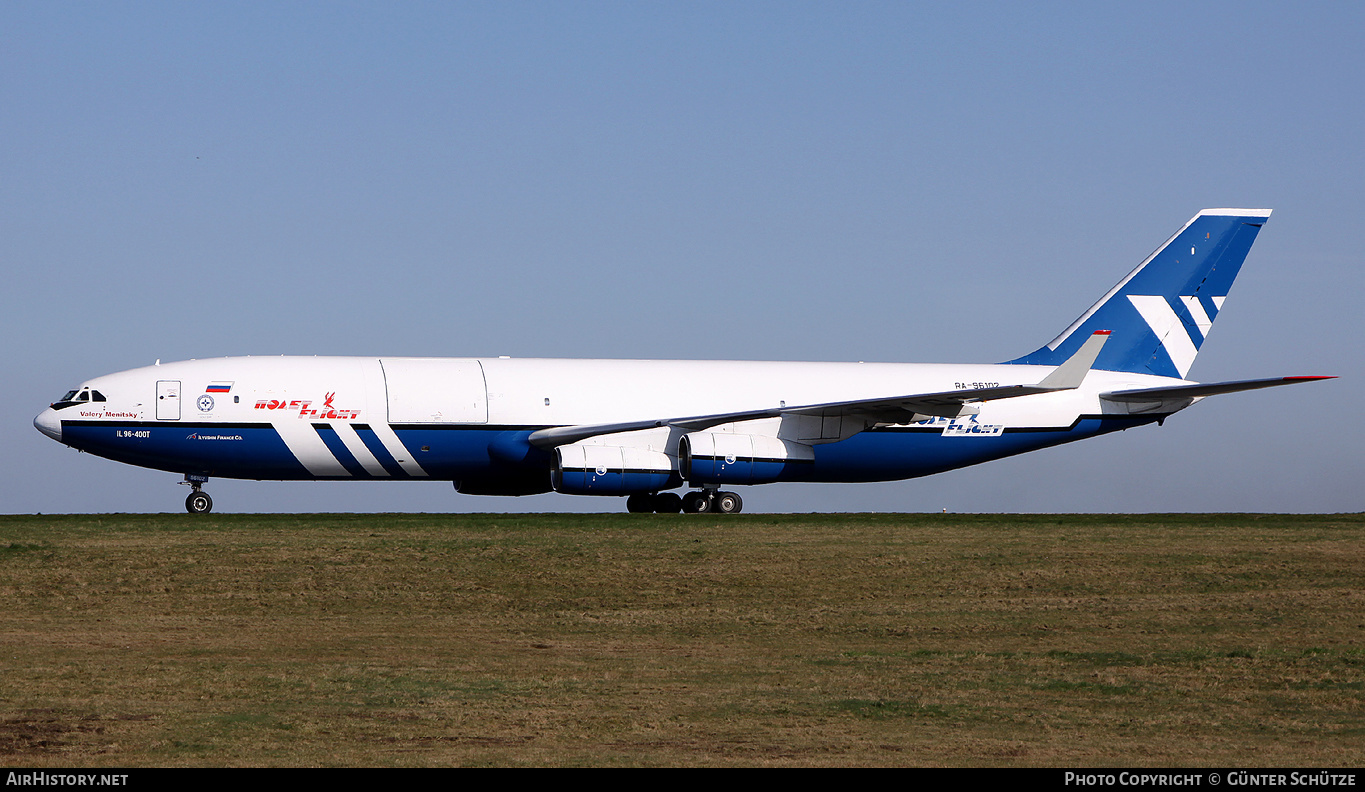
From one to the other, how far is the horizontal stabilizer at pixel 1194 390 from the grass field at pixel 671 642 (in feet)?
17.1

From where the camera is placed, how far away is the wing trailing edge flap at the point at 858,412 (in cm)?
3294

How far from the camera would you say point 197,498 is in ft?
106

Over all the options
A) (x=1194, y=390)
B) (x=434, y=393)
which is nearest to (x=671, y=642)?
(x=434, y=393)

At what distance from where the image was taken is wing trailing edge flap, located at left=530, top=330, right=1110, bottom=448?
32938 mm

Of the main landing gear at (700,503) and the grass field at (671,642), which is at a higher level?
the main landing gear at (700,503)

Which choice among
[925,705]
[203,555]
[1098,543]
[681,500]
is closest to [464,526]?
[203,555]

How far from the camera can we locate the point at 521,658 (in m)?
17.8

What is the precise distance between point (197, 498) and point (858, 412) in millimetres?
15173

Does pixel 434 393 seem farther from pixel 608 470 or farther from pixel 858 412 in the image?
pixel 858 412

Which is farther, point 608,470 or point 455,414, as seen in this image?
point 455,414

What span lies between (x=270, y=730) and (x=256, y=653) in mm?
4500

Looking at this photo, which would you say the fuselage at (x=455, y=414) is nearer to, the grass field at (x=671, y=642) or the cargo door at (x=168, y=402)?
the cargo door at (x=168, y=402)

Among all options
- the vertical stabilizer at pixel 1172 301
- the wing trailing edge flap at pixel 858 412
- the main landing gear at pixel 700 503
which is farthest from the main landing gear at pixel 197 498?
the vertical stabilizer at pixel 1172 301
